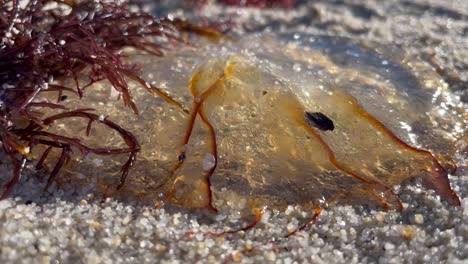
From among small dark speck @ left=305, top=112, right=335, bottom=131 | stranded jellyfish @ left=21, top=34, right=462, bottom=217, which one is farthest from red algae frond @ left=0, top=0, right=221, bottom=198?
small dark speck @ left=305, top=112, right=335, bottom=131

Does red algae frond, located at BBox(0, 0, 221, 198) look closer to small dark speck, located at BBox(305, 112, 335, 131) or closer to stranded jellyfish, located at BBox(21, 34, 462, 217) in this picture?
stranded jellyfish, located at BBox(21, 34, 462, 217)

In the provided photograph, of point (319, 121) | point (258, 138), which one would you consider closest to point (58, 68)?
point (258, 138)

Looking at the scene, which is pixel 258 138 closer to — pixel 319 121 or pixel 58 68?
pixel 319 121

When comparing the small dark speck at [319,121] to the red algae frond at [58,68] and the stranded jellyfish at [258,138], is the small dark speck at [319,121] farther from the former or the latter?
the red algae frond at [58,68]

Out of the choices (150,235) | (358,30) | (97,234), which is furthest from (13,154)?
(358,30)

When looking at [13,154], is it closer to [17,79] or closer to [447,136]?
[17,79]

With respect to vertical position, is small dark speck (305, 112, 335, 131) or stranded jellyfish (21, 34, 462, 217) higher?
small dark speck (305, 112, 335, 131)

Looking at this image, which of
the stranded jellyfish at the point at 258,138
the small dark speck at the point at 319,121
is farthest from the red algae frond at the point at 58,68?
the small dark speck at the point at 319,121
